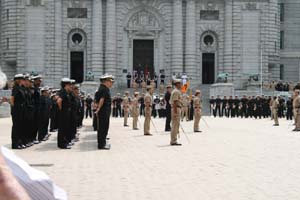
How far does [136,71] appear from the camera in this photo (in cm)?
5512

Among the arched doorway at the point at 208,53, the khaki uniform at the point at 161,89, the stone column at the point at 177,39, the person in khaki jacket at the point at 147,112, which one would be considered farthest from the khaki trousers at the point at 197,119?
the arched doorway at the point at 208,53

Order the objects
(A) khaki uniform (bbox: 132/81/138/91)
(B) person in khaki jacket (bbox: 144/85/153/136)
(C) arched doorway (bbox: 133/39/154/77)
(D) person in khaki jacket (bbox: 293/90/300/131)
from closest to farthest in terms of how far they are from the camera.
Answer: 1. (B) person in khaki jacket (bbox: 144/85/153/136)
2. (D) person in khaki jacket (bbox: 293/90/300/131)
3. (A) khaki uniform (bbox: 132/81/138/91)
4. (C) arched doorway (bbox: 133/39/154/77)

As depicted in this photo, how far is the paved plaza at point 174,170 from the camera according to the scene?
28.2ft

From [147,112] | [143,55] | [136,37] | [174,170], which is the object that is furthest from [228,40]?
[174,170]

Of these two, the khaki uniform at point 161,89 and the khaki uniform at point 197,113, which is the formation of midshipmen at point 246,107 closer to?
the khaki uniform at point 161,89

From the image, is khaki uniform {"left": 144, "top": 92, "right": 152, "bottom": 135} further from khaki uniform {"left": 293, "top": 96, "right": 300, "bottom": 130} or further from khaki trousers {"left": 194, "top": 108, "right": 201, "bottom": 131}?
khaki uniform {"left": 293, "top": 96, "right": 300, "bottom": 130}

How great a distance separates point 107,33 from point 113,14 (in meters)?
1.88

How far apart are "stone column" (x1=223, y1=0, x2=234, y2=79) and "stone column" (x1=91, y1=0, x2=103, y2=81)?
38.5 feet

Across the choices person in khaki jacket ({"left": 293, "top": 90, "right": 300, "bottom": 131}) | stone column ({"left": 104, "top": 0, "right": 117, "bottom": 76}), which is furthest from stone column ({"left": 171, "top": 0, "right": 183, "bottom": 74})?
person in khaki jacket ({"left": 293, "top": 90, "right": 300, "bottom": 131})

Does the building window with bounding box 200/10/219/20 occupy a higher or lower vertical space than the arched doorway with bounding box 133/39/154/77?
higher

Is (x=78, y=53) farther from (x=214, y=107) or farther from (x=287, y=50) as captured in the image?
(x=287, y=50)

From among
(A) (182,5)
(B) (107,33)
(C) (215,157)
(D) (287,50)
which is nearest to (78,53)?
(B) (107,33)

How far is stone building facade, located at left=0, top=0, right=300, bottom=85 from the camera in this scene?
176 ft

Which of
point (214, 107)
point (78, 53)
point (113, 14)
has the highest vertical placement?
point (113, 14)
